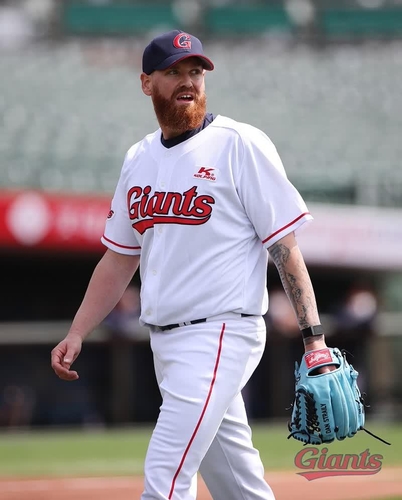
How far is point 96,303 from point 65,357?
239mm

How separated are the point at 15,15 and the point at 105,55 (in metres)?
2.49

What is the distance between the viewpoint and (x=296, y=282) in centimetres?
287

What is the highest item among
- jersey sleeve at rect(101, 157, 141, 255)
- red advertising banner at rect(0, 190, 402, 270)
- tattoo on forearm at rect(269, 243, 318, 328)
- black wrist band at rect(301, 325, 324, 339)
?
jersey sleeve at rect(101, 157, 141, 255)

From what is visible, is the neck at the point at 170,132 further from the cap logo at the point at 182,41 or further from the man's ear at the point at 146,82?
the cap logo at the point at 182,41

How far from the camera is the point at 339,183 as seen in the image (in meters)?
12.6

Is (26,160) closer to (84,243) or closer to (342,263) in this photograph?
(84,243)

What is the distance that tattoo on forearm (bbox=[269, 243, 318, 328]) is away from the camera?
2.85 meters

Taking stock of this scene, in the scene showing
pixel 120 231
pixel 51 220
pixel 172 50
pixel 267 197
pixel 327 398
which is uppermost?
pixel 172 50

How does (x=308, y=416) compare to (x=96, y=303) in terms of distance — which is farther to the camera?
(x=96, y=303)

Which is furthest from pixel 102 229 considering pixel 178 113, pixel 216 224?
pixel 216 224

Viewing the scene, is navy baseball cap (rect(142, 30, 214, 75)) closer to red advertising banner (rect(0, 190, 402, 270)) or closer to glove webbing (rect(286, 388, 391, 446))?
glove webbing (rect(286, 388, 391, 446))

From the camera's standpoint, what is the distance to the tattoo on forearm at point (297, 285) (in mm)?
2850

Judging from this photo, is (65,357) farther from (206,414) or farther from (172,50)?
(172,50)

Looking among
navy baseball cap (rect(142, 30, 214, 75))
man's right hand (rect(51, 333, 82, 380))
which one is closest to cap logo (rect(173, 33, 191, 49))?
navy baseball cap (rect(142, 30, 214, 75))
